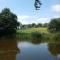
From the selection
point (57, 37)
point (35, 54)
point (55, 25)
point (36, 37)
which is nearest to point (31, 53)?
point (35, 54)

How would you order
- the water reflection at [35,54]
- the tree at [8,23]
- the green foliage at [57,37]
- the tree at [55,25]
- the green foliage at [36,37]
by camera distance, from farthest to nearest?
the green foliage at [36,37], the tree at [8,23], the tree at [55,25], the green foliage at [57,37], the water reflection at [35,54]

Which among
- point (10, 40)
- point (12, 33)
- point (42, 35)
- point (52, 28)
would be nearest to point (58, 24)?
point (52, 28)

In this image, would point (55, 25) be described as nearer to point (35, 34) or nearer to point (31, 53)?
point (35, 34)

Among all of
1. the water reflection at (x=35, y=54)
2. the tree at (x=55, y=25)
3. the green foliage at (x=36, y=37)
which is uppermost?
the tree at (x=55, y=25)

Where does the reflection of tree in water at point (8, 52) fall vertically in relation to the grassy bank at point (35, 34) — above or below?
below

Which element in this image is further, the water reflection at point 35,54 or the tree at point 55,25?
the tree at point 55,25

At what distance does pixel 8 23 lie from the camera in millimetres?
9664

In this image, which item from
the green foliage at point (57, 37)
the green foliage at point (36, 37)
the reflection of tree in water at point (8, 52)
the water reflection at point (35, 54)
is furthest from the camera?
the green foliage at point (36, 37)

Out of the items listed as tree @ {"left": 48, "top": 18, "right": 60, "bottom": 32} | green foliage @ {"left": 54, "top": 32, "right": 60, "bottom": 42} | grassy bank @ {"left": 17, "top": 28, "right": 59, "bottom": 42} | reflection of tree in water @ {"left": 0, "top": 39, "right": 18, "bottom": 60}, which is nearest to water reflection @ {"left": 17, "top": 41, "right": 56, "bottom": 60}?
reflection of tree in water @ {"left": 0, "top": 39, "right": 18, "bottom": 60}

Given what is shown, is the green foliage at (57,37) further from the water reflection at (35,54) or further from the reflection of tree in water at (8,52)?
the reflection of tree in water at (8,52)

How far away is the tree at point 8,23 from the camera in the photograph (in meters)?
9.40

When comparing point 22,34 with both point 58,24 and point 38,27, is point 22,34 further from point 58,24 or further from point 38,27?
point 58,24

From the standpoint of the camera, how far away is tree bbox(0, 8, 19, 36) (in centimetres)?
940

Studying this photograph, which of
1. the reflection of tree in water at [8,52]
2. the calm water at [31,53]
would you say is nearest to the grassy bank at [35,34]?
the reflection of tree in water at [8,52]
